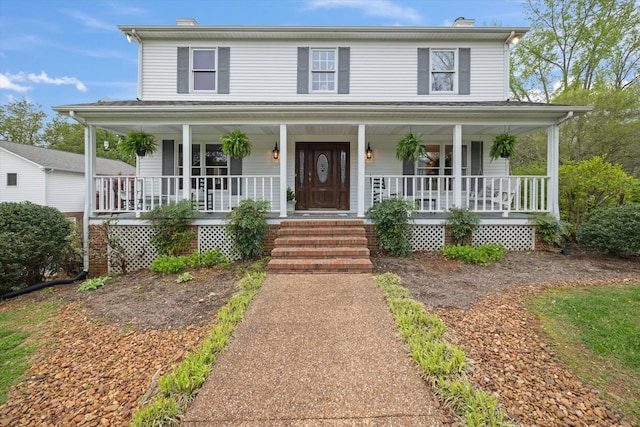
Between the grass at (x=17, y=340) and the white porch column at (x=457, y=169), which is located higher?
the white porch column at (x=457, y=169)

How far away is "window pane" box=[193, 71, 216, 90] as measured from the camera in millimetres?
9438

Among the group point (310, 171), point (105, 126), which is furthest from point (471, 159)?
point (105, 126)

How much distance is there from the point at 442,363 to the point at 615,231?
6764 mm

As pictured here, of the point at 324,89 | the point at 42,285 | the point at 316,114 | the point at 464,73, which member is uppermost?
the point at 464,73

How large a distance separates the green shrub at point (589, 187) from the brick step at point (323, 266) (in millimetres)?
6819

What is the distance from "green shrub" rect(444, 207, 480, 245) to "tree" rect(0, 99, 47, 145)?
40390 mm

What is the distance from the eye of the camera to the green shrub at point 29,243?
5.73 metres

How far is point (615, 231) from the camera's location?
6617mm

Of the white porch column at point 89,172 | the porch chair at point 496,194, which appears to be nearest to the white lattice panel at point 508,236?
the porch chair at point 496,194

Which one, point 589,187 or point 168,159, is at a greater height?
point 168,159

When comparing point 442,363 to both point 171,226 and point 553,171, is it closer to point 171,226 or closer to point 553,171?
point 171,226

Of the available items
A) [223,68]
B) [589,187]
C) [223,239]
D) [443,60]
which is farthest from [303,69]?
[589,187]

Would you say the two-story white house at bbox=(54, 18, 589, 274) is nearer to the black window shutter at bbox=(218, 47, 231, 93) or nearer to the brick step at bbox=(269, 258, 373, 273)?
the black window shutter at bbox=(218, 47, 231, 93)

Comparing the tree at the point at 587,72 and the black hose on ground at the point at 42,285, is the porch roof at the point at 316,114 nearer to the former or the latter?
the black hose on ground at the point at 42,285
